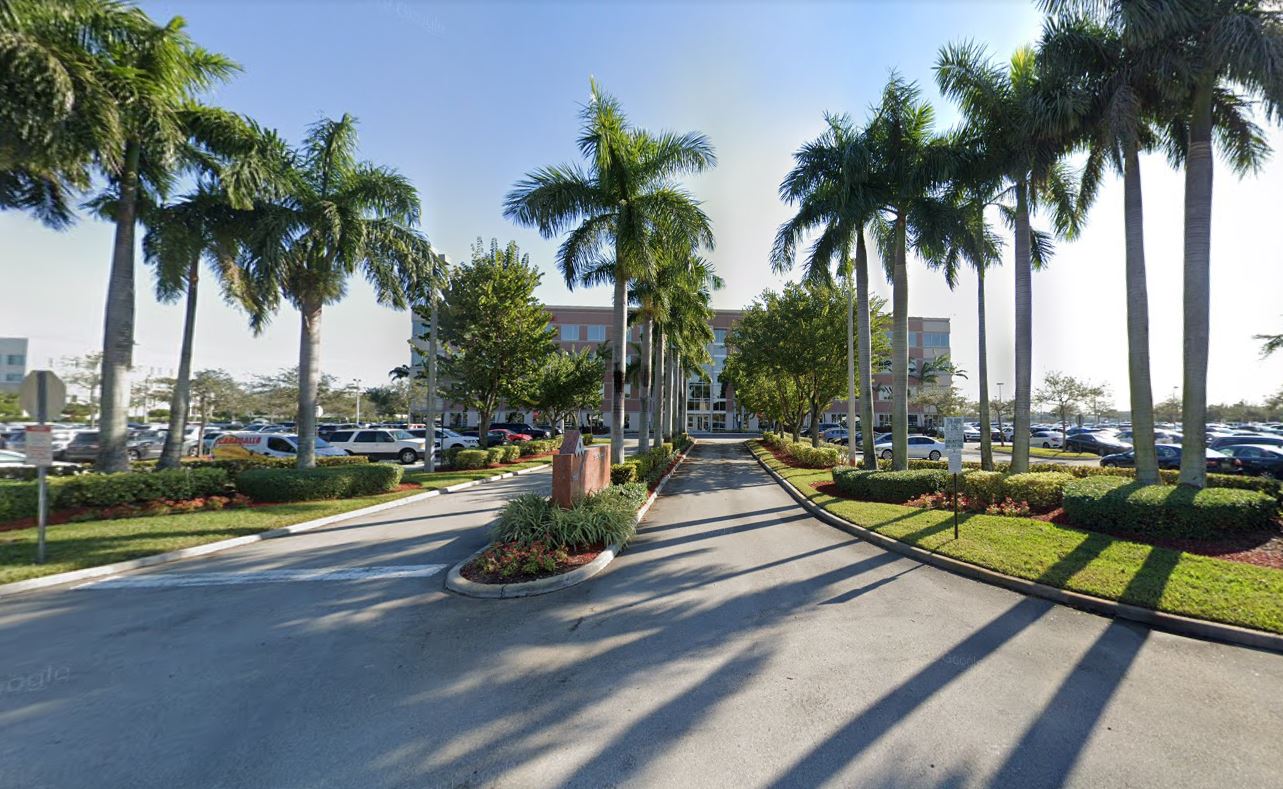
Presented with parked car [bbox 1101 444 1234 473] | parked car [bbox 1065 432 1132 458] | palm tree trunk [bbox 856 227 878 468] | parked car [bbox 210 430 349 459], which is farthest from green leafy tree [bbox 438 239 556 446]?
parked car [bbox 1065 432 1132 458]

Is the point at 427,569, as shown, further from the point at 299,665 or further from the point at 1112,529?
the point at 1112,529

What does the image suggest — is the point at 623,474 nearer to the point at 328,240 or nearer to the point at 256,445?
the point at 328,240

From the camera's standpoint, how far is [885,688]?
4.06m

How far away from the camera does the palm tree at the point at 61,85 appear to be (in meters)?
9.02

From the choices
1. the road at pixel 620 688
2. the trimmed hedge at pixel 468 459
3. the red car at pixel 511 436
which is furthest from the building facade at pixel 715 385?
the road at pixel 620 688

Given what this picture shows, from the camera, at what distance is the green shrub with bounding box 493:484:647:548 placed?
7.80 meters

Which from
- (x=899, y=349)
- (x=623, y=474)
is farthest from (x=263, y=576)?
(x=899, y=349)

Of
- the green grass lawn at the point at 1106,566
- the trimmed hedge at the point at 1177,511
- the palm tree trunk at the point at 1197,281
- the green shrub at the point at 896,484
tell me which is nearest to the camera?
the green grass lawn at the point at 1106,566

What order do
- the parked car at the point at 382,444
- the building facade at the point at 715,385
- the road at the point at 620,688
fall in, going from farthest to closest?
the building facade at the point at 715,385, the parked car at the point at 382,444, the road at the point at 620,688

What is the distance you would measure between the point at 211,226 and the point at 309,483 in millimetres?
7925

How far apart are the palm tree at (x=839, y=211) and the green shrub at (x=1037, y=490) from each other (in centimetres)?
397

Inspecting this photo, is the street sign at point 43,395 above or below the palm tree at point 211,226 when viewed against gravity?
below

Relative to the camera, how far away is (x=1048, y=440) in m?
36.5

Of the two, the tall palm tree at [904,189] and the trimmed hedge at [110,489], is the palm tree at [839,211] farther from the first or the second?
the trimmed hedge at [110,489]
